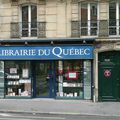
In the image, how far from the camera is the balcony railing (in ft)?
79.0

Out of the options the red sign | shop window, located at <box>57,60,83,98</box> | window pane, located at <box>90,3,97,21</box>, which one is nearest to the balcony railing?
shop window, located at <box>57,60,83,98</box>

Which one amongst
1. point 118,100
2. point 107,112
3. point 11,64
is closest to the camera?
point 107,112

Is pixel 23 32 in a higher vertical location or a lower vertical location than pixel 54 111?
higher

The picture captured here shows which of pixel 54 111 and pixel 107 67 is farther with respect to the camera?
pixel 107 67

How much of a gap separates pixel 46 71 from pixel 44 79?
461mm

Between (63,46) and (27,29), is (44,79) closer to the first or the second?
(63,46)

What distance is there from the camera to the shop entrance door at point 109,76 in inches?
915

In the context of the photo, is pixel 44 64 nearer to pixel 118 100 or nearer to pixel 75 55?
pixel 75 55

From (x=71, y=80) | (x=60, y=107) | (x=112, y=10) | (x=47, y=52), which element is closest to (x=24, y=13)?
(x=47, y=52)

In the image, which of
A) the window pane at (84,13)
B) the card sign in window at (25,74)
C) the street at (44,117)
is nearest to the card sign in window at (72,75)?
the card sign in window at (25,74)

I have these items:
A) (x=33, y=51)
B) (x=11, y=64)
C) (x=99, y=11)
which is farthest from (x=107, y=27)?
(x=11, y=64)

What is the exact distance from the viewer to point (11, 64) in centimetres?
2466

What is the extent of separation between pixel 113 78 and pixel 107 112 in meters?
4.20

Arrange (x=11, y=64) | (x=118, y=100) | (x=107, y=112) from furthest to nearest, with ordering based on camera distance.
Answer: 1. (x=11, y=64)
2. (x=118, y=100)
3. (x=107, y=112)
